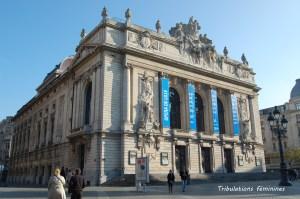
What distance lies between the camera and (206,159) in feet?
118

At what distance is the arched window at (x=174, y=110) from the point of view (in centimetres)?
3522

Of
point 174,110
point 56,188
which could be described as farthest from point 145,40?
point 56,188

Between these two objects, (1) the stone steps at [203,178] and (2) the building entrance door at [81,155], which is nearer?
(1) the stone steps at [203,178]

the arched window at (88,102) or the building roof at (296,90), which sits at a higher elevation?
the building roof at (296,90)

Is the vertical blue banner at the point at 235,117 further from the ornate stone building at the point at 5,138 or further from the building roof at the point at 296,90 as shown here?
the ornate stone building at the point at 5,138

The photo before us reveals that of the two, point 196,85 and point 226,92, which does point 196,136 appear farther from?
point 226,92

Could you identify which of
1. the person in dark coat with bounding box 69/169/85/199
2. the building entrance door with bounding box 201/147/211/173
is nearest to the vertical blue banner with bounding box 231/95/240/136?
the building entrance door with bounding box 201/147/211/173

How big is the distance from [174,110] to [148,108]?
5403 mm

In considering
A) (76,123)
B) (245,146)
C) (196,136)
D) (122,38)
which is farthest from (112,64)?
(245,146)

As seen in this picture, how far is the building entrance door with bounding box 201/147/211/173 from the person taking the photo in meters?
35.8

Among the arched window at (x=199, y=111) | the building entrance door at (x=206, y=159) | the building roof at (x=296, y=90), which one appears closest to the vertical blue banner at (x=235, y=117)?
the arched window at (x=199, y=111)

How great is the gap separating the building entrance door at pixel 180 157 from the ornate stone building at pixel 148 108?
113 mm

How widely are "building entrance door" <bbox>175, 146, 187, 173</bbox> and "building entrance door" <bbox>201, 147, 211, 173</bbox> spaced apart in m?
3.09

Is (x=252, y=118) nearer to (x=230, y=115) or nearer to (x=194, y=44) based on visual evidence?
(x=230, y=115)
